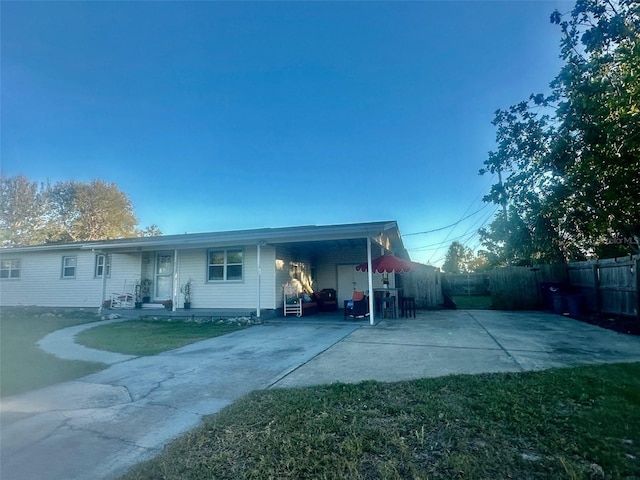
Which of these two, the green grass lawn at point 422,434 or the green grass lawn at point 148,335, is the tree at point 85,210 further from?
the green grass lawn at point 422,434

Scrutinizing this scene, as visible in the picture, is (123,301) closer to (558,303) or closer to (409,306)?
(409,306)

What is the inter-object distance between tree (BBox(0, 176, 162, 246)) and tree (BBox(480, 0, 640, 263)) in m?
38.5

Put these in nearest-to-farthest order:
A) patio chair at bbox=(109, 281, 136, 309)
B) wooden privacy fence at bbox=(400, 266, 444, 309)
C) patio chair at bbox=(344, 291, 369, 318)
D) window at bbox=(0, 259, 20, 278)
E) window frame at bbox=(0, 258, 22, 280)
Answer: patio chair at bbox=(344, 291, 369, 318) → patio chair at bbox=(109, 281, 136, 309) → wooden privacy fence at bbox=(400, 266, 444, 309) → window frame at bbox=(0, 258, 22, 280) → window at bbox=(0, 259, 20, 278)

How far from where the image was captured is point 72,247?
14.5 metres

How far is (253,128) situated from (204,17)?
5697 mm

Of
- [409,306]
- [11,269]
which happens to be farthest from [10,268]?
[409,306]

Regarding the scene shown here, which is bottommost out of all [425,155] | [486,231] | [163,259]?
[163,259]

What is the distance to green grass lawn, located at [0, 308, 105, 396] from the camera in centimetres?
495

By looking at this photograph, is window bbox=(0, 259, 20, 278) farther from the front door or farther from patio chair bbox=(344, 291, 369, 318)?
patio chair bbox=(344, 291, 369, 318)

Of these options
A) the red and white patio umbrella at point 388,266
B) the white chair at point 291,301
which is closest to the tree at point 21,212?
the white chair at point 291,301

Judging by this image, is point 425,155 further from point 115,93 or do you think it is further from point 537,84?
point 115,93

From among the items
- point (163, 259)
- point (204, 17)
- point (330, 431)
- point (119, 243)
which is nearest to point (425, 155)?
point (204, 17)

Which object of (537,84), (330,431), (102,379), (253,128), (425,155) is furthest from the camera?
(425,155)

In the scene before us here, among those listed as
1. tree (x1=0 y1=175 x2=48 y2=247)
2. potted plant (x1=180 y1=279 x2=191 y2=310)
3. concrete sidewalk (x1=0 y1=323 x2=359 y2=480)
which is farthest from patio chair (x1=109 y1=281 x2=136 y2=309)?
tree (x1=0 y1=175 x2=48 y2=247)
